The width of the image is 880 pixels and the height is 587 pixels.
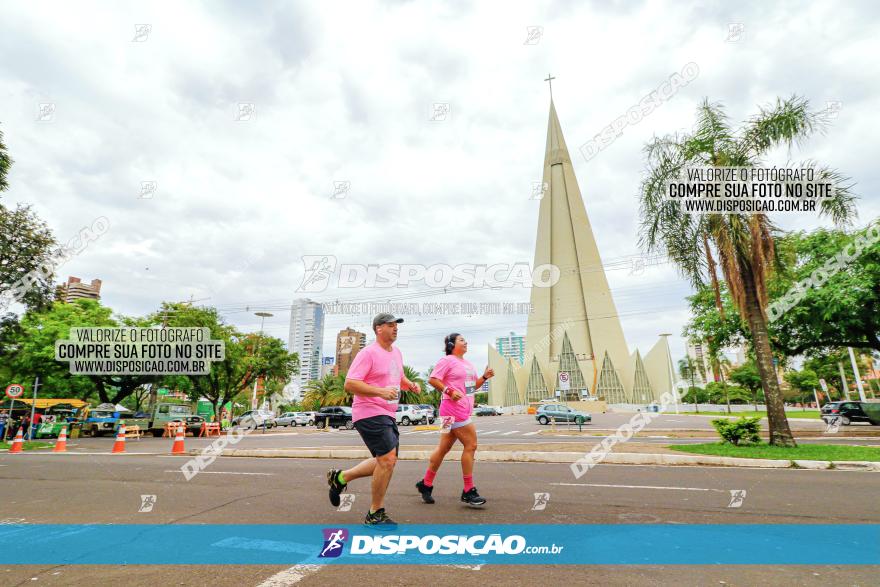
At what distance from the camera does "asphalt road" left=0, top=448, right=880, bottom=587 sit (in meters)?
3.00

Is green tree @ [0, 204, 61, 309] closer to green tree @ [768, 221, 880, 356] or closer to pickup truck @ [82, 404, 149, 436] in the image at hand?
pickup truck @ [82, 404, 149, 436]

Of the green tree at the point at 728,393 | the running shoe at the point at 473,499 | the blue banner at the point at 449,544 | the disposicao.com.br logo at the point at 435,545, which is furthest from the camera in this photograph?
the green tree at the point at 728,393

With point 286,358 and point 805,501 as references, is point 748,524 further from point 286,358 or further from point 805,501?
point 286,358

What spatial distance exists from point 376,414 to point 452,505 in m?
1.71

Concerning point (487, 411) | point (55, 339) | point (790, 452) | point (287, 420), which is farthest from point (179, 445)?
point (487, 411)

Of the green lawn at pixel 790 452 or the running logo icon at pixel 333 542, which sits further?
the green lawn at pixel 790 452

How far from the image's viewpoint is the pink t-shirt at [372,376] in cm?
411

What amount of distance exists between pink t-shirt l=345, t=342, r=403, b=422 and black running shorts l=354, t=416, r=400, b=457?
0.15 feet

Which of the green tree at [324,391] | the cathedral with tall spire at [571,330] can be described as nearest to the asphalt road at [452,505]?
the green tree at [324,391]

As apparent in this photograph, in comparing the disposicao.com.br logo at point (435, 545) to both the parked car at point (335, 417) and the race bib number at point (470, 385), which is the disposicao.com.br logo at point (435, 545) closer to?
the race bib number at point (470, 385)

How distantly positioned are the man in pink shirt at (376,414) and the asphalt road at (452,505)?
46 cm

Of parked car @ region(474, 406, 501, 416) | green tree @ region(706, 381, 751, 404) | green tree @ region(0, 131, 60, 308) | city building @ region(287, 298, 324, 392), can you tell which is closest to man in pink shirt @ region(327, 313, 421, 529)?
green tree @ region(0, 131, 60, 308)

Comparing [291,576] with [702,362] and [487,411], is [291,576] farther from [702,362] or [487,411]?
[702,362]

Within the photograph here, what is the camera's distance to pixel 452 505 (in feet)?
16.5
